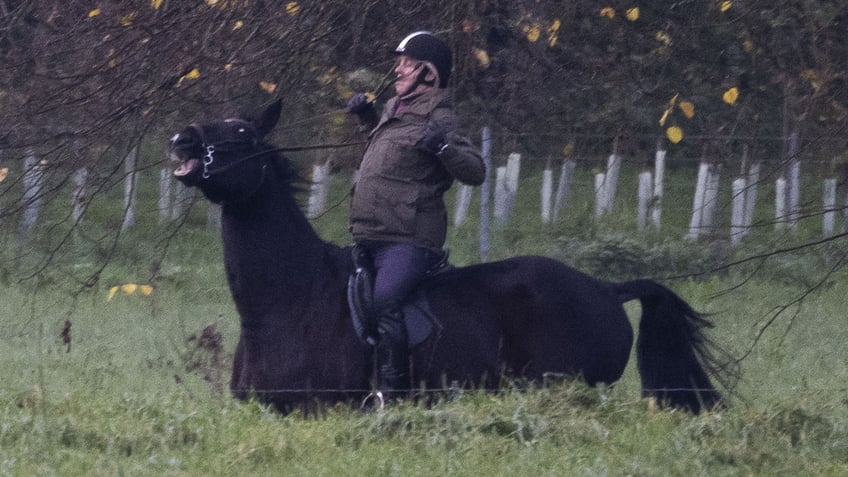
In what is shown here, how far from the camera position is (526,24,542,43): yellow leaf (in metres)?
8.16

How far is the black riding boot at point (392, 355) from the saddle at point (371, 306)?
0.04 m

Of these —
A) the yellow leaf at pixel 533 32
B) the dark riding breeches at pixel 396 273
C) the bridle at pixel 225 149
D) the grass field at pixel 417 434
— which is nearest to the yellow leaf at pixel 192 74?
the bridle at pixel 225 149

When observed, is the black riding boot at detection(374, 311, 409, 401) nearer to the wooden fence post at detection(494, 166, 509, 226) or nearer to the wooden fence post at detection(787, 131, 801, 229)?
the wooden fence post at detection(787, 131, 801, 229)

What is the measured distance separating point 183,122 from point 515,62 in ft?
8.01

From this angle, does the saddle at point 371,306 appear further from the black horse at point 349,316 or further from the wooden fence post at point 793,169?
the wooden fence post at point 793,169

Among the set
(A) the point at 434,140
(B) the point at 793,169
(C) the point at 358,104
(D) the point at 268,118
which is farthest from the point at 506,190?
(A) the point at 434,140

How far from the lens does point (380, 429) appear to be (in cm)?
503

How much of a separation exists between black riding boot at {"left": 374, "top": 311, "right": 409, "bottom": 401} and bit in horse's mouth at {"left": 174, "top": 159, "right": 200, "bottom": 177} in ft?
3.69

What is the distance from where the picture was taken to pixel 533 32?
8.19m

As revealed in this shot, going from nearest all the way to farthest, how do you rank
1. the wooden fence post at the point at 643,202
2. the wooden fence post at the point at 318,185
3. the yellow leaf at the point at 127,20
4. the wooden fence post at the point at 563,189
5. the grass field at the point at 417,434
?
the grass field at the point at 417,434, the wooden fence post at the point at 318,185, the yellow leaf at the point at 127,20, the wooden fence post at the point at 563,189, the wooden fence post at the point at 643,202

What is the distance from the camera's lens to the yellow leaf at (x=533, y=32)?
8.16 m

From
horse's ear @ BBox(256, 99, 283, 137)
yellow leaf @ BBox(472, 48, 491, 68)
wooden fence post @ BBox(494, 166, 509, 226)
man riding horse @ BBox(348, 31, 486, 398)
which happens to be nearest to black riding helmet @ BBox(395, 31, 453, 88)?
man riding horse @ BBox(348, 31, 486, 398)

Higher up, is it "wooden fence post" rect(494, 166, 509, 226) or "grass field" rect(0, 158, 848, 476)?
"wooden fence post" rect(494, 166, 509, 226)

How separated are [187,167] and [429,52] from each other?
50.2 inches
